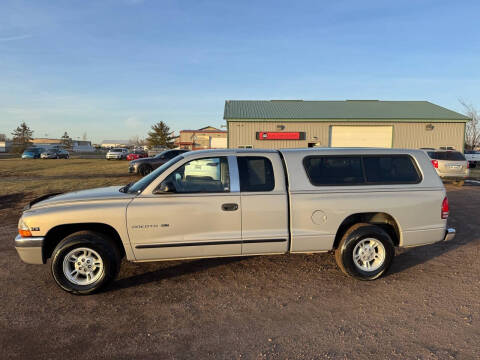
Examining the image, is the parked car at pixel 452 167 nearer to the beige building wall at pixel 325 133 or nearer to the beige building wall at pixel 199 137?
the beige building wall at pixel 325 133

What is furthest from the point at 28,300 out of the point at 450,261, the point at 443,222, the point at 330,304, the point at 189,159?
the point at 450,261

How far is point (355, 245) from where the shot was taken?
406 cm

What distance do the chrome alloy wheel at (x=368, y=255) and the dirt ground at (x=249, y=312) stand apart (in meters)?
0.23

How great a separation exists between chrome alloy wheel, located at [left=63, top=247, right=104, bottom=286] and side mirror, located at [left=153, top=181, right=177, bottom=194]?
3.51 ft

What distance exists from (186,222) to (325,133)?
23425mm

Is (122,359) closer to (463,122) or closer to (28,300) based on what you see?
(28,300)

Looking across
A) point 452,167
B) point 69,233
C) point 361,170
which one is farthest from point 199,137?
point 361,170

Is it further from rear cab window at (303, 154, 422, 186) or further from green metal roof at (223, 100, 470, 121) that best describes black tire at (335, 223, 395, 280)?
green metal roof at (223, 100, 470, 121)

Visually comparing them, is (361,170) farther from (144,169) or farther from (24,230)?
(144,169)

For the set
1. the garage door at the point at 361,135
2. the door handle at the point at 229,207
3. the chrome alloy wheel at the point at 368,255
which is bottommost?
the chrome alloy wheel at the point at 368,255

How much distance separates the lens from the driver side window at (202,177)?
155 inches

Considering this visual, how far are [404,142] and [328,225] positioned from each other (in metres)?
24.9

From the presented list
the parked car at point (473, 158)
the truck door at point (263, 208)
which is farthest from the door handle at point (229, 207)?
the parked car at point (473, 158)

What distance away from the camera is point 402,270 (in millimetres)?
4500
